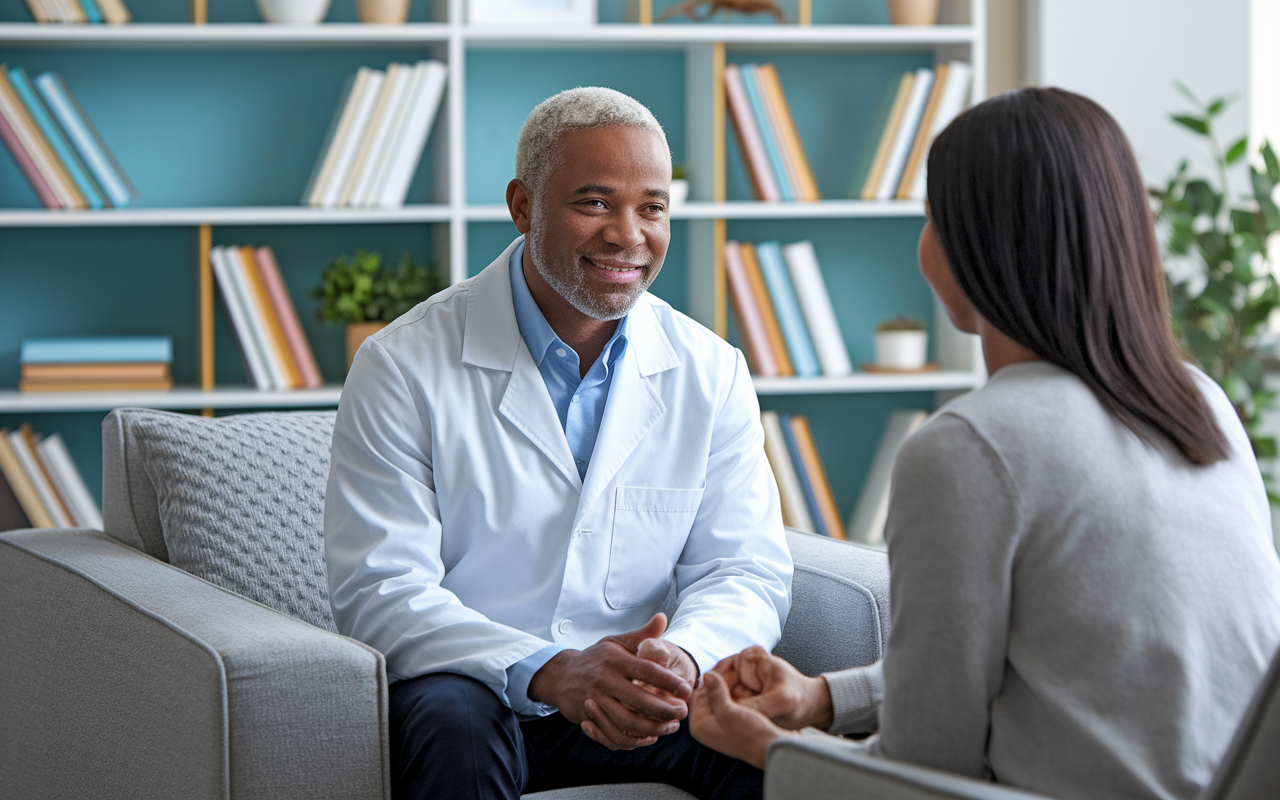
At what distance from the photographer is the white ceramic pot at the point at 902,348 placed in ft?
9.18

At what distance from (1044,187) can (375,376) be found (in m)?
0.82

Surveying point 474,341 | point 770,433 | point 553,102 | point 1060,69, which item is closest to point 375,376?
point 474,341

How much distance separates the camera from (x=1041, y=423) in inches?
32.9

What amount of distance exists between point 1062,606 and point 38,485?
2.30m

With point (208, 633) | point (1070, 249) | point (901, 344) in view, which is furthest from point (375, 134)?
point (1070, 249)

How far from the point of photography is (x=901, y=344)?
280cm

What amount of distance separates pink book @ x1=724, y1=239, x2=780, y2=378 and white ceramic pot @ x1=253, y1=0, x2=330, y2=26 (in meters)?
1.02

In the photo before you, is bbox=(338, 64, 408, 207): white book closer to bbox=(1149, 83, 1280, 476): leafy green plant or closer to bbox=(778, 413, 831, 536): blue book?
bbox=(778, 413, 831, 536): blue book

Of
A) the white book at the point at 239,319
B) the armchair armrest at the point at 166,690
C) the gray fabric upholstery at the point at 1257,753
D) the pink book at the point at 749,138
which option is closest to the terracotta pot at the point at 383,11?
the white book at the point at 239,319

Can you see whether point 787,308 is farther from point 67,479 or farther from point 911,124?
point 67,479

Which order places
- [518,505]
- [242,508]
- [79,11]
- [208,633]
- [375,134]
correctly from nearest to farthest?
[208,633], [518,505], [242,508], [79,11], [375,134]

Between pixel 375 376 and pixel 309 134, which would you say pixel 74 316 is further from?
pixel 375 376

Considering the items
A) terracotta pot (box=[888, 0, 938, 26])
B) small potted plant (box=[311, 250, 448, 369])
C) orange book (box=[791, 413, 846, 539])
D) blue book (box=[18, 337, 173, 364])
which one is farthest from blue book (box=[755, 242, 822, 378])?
blue book (box=[18, 337, 173, 364])

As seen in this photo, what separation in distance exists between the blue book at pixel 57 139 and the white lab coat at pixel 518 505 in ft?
4.47
